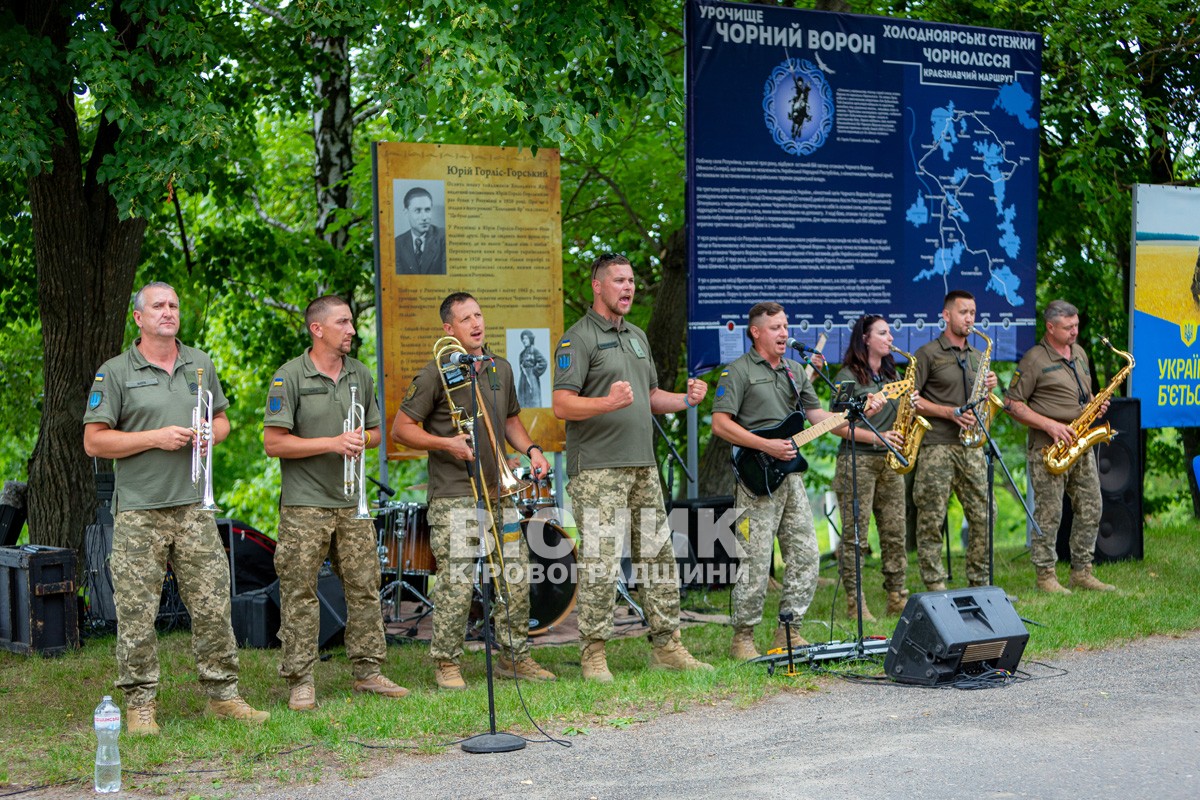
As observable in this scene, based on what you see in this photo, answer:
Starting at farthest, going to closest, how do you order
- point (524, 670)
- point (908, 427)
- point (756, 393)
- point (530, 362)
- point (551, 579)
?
1. point (530, 362)
2. point (908, 427)
3. point (551, 579)
4. point (756, 393)
5. point (524, 670)

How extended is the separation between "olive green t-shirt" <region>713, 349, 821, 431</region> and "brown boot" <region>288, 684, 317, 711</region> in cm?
274

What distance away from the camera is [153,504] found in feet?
19.8

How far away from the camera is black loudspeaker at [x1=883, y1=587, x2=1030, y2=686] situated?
257 inches

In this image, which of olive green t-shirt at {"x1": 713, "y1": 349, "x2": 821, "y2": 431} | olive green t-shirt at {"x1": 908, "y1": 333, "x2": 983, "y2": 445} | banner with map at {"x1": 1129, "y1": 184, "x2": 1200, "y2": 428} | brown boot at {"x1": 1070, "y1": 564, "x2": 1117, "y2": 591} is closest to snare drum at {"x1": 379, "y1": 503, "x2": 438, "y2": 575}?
olive green t-shirt at {"x1": 713, "y1": 349, "x2": 821, "y2": 431}

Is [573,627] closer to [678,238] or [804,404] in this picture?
[804,404]

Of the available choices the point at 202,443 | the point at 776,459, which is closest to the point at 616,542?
the point at 776,459

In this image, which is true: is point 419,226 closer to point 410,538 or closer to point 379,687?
point 410,538

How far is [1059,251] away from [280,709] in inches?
440

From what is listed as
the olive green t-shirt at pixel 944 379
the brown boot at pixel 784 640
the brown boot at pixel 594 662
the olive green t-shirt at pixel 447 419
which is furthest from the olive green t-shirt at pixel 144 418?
the olive green t-shirt at pixel 944 379

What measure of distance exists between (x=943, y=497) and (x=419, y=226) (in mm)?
4159

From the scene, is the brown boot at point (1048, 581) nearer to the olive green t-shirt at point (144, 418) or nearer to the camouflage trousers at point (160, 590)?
the camouflage trousers at point (160, 590)

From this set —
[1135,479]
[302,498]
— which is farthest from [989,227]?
[302,498]

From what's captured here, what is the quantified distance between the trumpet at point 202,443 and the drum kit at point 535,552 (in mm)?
2549

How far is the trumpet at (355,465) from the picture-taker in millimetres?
6473
